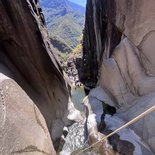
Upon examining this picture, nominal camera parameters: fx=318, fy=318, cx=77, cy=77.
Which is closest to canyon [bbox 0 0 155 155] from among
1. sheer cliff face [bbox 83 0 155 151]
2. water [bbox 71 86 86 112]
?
sheer cliff face [bbox 83 0 155 151]

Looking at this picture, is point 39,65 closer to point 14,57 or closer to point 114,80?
point 14,57

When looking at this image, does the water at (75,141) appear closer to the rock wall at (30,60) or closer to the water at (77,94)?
the rock wall at (30,60)

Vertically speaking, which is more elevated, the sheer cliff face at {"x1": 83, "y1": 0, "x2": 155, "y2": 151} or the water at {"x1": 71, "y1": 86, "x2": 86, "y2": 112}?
the sheer cliff face at {"x1": 83, "y1": 0, "x2": 155, "y2": 151}

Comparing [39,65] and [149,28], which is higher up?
[39,65]

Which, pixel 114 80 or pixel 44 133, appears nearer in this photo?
pixel 44 133

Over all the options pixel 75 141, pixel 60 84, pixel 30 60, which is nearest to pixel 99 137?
pixel 75 141

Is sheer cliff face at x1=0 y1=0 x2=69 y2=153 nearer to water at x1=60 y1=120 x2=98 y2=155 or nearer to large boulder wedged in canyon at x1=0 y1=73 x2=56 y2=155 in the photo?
water at x1=60 y1=120 x2=98 y2=155

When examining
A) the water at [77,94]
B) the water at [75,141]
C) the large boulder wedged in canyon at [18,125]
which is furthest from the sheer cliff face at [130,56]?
the water at [77,94]

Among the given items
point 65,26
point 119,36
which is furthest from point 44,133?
point 65,26
